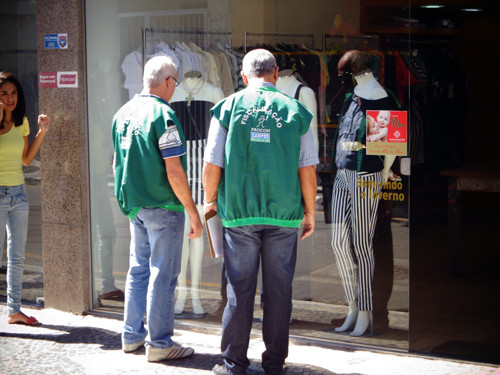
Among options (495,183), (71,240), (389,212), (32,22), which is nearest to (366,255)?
(389,212)

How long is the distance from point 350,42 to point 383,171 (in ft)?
3.16

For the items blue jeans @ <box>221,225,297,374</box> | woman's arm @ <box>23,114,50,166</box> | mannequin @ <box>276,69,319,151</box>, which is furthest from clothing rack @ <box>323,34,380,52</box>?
woman's arm @ <box>23,114,50,166</box>

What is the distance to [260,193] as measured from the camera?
498 centimetres

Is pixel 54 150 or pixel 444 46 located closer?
pixel 444 46

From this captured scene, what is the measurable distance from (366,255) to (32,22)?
368 cm

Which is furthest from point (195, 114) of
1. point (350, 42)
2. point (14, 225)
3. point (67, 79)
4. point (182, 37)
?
point (14, 225)

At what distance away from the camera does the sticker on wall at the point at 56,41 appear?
6816 mm

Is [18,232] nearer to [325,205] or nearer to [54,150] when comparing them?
[54,150]

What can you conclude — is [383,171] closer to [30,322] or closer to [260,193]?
[260,193]

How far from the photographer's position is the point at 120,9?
22.5 feet

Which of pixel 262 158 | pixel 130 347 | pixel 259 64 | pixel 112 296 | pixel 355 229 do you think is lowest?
pixel 130 347

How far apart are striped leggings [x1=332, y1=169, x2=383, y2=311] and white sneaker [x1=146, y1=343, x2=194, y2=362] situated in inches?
51.3

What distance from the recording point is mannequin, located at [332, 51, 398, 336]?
19.3 feet

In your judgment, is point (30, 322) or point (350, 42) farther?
point (30, 322)
